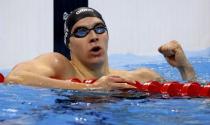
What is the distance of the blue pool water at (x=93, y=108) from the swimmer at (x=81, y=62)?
77mm

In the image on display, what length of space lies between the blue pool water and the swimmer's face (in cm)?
45

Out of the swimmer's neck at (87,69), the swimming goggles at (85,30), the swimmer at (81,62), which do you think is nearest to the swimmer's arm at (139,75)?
the swimmer at (81,62)

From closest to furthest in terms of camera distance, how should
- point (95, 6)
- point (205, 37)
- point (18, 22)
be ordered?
point (18, 22) < point (95, 6) < point (205, 37)

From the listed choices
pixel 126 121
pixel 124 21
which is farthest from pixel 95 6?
pixel 126 121

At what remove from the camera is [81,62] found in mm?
3607

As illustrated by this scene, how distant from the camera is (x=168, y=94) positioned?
310 centimetres

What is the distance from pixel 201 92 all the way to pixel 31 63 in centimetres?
112

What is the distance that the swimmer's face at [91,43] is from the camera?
3455mm

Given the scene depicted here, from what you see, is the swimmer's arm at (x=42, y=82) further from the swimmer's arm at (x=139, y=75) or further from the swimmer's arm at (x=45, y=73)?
the swimmer's arm at (x=139, y=75)

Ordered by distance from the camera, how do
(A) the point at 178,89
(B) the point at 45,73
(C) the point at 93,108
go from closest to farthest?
(C) the point at 93,108, (A) the point at 178,89, (B) the point at 45,73

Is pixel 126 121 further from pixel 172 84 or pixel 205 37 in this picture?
pixel 205 37

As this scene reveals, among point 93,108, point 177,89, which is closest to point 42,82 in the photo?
point 93,108

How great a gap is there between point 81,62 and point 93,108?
1010mm

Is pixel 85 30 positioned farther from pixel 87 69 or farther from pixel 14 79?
pixel 14 79
